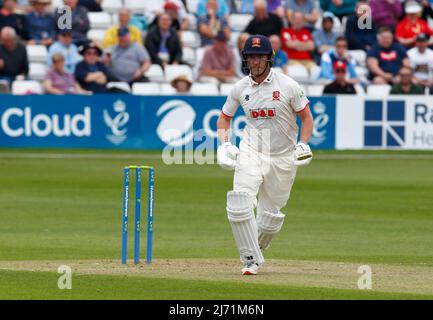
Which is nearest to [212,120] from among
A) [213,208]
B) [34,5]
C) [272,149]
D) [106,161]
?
[106,161]

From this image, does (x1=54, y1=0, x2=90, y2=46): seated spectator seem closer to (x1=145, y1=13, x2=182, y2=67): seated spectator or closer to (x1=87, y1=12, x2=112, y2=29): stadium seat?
(x1=87, y1=12, x2=112, y2=29): stadium seat

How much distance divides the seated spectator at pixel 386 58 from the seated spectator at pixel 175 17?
3.71m

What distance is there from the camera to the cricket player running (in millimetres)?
10391

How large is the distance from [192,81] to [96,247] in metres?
11.9

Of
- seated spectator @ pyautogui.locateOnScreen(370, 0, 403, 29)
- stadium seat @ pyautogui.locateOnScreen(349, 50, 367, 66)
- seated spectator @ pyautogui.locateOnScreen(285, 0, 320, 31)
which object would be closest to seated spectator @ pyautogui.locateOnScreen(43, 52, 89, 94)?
seated spectator @ pyautogui.locateOnScreen(285, 0, 320, 31)

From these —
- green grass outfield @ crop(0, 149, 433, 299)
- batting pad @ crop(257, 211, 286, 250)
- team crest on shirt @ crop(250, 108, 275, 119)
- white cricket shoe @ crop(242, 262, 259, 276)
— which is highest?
team crest on shirt @ crop(250, 108, 275, 119)

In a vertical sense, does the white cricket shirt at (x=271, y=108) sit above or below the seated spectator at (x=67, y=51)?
below

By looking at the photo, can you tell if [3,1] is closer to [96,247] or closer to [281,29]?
[281,29]

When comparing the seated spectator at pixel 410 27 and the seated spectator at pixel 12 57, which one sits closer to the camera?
the seated spectator at pixel 12 57

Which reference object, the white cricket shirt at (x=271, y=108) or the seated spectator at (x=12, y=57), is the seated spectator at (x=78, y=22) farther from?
the white cricket shirt at (x=271, y=108)

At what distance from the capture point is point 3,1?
24.1 metres

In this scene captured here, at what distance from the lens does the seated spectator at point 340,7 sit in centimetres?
2688

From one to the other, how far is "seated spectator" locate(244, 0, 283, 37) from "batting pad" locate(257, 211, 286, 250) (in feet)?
47.1

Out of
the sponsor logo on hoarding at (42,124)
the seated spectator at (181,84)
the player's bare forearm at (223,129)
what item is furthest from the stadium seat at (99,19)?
the player's bare forearm at (223,129)
